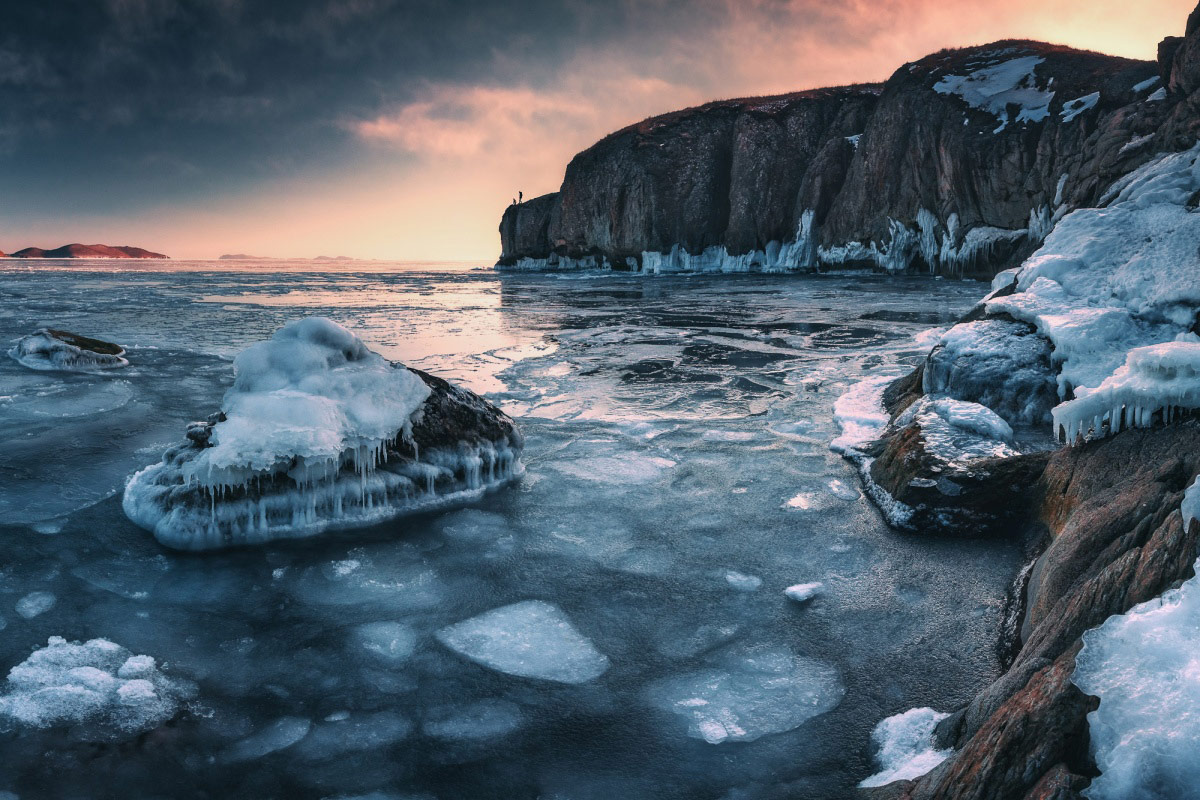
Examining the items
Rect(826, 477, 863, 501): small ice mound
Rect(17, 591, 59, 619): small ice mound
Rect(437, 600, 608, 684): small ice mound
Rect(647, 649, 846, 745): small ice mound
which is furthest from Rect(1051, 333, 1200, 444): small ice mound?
Rect(17, 591, 59, 619): small ice mound

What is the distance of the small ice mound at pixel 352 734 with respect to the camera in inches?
85.7

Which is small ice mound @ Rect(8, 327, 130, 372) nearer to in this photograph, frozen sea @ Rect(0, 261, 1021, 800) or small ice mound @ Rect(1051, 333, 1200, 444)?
frozen sea @ Rect(0, 261, 1021, 800)

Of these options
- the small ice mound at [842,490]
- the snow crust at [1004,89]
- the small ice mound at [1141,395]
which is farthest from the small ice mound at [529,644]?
the snow crust at [1004,89]

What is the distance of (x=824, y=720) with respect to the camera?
229 centimetres

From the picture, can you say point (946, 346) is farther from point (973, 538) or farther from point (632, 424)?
point (632, 424)

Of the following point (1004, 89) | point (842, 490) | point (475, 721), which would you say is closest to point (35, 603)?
point (475, 721)

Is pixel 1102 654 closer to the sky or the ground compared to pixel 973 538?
closer to the sky

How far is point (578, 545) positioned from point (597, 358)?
6.03m

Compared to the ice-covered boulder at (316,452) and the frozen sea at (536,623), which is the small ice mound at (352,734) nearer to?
the frozen sea at (536,623)

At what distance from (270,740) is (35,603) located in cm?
166

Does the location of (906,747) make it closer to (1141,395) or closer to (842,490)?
(1141,395)

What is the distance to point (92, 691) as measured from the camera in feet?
7.82

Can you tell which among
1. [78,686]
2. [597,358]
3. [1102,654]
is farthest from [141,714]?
[597,358]

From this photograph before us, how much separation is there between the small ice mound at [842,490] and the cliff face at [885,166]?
21.3 feet
